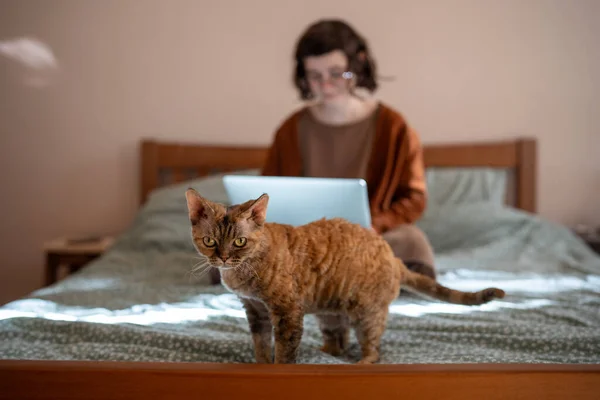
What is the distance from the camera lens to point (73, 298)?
162cm

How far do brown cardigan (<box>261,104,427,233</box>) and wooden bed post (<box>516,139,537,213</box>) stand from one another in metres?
1.37

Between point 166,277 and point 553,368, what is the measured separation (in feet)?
4.86

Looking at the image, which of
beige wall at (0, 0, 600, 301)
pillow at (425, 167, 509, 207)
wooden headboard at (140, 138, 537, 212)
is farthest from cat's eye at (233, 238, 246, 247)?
beige wall at (0, 0, 600, 301)

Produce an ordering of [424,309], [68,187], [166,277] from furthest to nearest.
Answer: [68,187] → [166,277] → [424,309]

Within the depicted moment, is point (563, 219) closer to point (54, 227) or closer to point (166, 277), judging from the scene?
point (166, 277)

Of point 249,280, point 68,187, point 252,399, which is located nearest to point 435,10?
point 68,187

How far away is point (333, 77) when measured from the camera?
1827 millimetres

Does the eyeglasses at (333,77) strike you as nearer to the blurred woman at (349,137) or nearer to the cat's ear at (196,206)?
the blurred woman at (349,137)

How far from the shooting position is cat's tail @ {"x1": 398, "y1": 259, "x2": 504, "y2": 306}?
1.02 metres

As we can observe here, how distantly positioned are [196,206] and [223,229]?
0.06 m

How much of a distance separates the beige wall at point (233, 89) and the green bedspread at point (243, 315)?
73 cm

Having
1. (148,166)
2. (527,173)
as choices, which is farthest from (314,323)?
(527,173)

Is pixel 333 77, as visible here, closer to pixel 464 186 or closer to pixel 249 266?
pixel 249 266

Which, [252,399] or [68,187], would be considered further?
[68,187]
